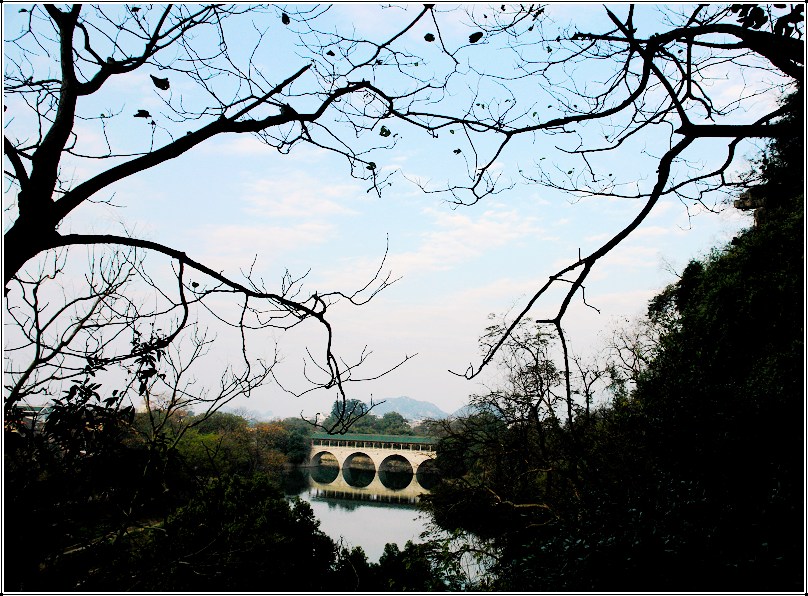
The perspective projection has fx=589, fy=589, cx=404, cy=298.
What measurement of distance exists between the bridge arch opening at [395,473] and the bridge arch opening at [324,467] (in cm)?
207

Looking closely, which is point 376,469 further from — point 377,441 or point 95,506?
point 95,506

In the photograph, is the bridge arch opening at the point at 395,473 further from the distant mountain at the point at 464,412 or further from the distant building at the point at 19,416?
the distant building at the point at 19,416

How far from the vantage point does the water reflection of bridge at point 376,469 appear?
21.5 metres

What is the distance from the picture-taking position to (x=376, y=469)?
24.2 meters

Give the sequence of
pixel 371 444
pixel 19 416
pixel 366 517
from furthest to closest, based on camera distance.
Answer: pixel 371 444, pixel 366 517, pixel 19 416

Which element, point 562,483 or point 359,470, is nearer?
point 562,483

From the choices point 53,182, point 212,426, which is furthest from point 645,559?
point 212,426

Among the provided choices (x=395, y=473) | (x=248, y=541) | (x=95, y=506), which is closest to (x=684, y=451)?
(x=248, y=541)

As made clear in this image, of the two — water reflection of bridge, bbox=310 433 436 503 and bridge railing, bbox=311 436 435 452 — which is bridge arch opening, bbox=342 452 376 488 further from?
bridge railing, bbox=311 436 435 452

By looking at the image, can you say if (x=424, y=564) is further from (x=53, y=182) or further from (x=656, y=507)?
(x=53, y=182)

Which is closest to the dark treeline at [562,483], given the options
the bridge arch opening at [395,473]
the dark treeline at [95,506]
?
the dark treeline at [95,506]

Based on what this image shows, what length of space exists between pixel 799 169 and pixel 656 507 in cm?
459

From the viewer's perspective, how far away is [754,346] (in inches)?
271

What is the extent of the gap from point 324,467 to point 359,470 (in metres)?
2.59
